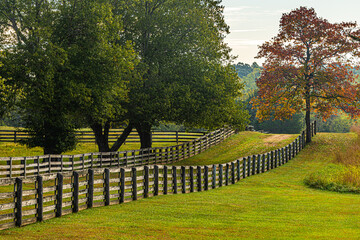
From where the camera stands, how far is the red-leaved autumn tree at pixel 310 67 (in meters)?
39.8

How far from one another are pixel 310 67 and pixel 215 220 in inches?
1243

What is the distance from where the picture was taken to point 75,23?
2750cm

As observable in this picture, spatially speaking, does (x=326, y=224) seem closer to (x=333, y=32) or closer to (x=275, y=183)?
(x=275, y=183)

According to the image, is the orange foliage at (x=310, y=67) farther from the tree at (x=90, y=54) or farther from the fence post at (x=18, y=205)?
the fence post at (x=18, y=205)

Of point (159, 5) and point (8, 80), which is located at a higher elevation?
point (159, 5)

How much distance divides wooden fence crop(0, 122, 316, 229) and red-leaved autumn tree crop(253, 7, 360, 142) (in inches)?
500

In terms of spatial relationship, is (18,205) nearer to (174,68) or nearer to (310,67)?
(174,68)

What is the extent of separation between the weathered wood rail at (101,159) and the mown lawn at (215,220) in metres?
10.0

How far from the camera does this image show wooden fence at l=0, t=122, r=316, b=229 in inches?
423

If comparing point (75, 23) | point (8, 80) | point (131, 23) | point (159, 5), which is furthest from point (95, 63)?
point (159, 5)

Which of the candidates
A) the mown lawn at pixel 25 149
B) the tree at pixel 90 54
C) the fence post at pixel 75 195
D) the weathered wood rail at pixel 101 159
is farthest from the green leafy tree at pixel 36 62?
the fence post at pixel 75 195

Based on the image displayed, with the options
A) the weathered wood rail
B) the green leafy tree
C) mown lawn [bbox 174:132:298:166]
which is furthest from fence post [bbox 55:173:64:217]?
mown lawn [bbox 174:132:298:166]

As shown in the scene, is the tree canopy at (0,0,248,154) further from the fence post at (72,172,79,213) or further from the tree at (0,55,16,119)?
the fence post at (72,172,79,213)

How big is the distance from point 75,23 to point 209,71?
1095cm
